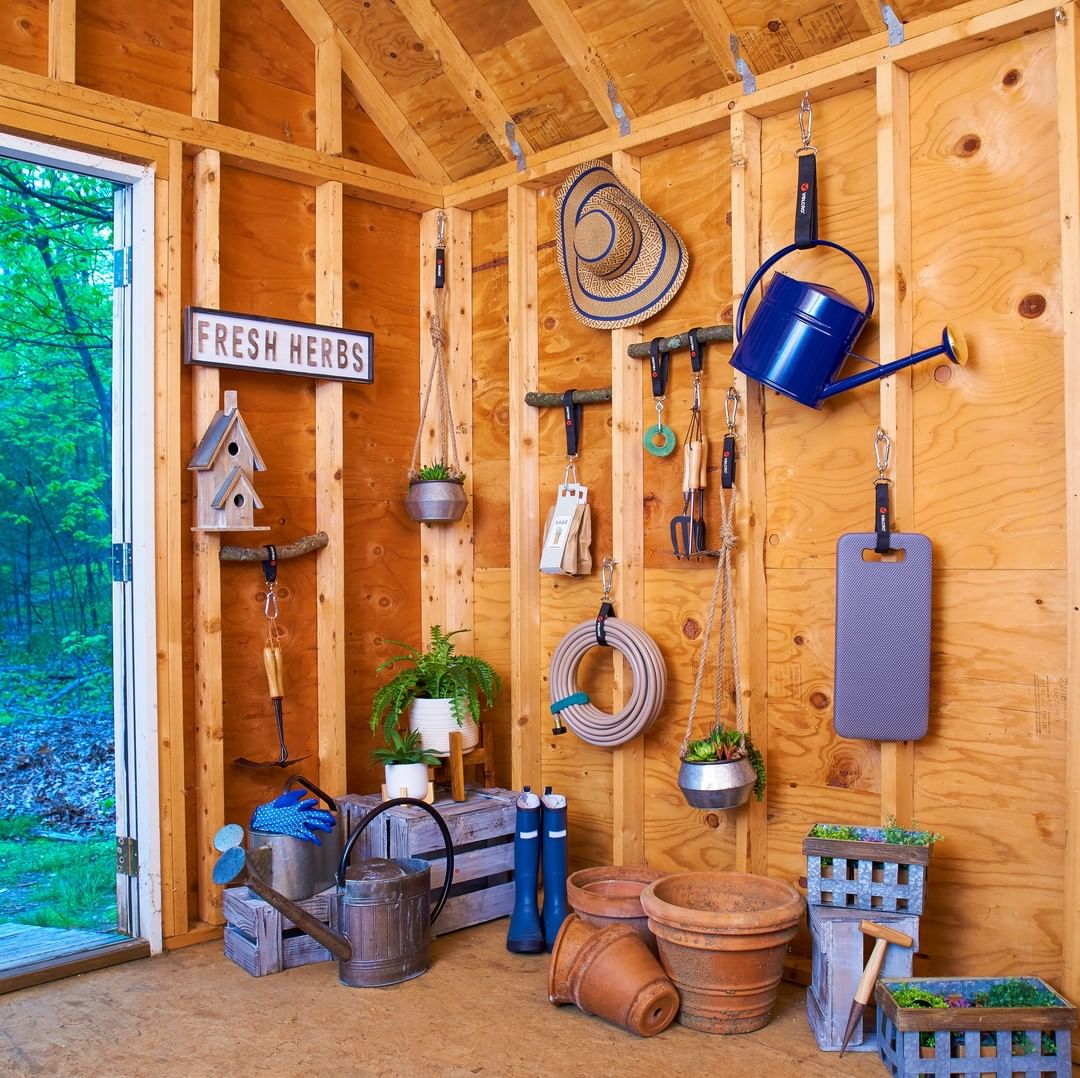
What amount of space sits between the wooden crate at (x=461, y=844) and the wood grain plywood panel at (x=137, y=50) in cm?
227

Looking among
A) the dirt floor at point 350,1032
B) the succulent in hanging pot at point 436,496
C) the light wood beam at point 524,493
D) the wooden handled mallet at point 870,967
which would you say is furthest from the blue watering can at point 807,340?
the dirt floor at point 350,1032

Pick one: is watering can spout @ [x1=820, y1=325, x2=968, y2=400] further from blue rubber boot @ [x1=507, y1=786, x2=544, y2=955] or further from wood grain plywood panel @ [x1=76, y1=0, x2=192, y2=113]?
wood grain plywood panel @ [x1=76, y1=0, x2=192, y2=113]

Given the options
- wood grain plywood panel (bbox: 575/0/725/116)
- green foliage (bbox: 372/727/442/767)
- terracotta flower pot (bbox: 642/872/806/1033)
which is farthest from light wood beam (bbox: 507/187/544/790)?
terracotta flower pot (bbox: 642/872/806/1033)

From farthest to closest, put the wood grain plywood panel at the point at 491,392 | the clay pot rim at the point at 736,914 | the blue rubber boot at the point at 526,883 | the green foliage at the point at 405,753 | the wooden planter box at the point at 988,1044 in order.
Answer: the wood grain plywood panel at the point at 491,392
the green foliage at the point at 405,753
the blue rubber boot at the point at 526,883
the clay pot rim at the point at 736,914
the wooden planter box at the point at 988,1044

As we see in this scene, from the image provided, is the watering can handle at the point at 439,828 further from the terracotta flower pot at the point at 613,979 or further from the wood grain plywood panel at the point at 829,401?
the wood grain plywood panel at the point at 829,401

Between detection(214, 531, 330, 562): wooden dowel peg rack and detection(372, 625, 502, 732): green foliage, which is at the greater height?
detection(214, 531, 330, 562): wooden dowel peg rack

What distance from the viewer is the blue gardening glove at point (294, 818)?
124 inches

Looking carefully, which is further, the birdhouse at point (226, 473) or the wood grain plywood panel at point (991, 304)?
the birdhouse at point (226, 473)

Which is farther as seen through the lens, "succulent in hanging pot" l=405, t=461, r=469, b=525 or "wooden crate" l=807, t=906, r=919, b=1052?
"succulent in hanging pot" l=405, t=461, r=469, b=525

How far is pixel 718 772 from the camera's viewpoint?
9.64 feet

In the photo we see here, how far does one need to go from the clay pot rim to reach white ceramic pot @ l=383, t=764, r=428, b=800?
90cm

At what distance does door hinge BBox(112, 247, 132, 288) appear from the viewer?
332cm

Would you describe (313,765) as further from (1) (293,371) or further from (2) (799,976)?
(2) (799,976)

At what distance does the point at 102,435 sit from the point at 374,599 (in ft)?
3.46
